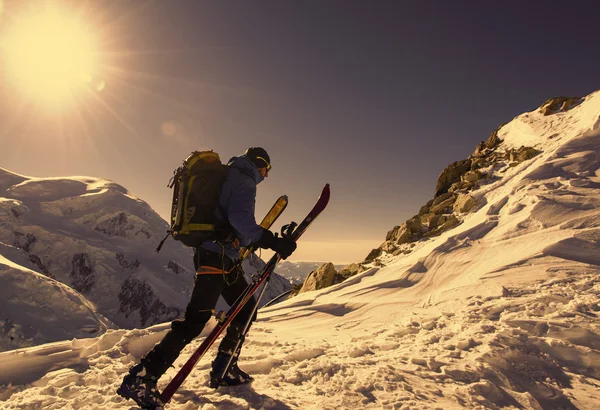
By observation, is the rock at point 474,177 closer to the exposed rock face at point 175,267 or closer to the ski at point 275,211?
the ski at point 275,211

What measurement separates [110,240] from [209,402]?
200879mm

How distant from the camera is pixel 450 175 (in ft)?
91.4

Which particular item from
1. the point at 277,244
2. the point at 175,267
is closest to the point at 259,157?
the point at 277,244

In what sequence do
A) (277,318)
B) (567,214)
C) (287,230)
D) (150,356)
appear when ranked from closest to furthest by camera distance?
(150,356) → (287,230) → (277,318) → (567,214)

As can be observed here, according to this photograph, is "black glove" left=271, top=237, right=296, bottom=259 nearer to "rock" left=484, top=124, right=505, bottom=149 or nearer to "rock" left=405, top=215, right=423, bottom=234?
"rock" left=405, top=215, right=423, bottom=234

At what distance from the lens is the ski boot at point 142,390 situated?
3.16 meters

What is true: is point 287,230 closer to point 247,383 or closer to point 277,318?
point 247,383

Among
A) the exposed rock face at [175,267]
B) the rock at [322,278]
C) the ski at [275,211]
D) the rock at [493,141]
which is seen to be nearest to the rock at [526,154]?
the rock at [493,141]

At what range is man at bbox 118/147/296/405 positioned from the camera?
10.7ft

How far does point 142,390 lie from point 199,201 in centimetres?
214

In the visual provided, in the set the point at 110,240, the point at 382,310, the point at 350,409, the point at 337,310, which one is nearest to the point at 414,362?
the point at 350,409

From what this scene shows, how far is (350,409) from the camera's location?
305 cm

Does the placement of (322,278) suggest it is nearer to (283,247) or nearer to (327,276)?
(327,276)

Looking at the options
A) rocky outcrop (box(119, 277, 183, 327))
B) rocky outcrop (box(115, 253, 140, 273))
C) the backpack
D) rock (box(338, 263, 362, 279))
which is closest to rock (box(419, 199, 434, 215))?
rock (box(338, 263, 362, 279))
